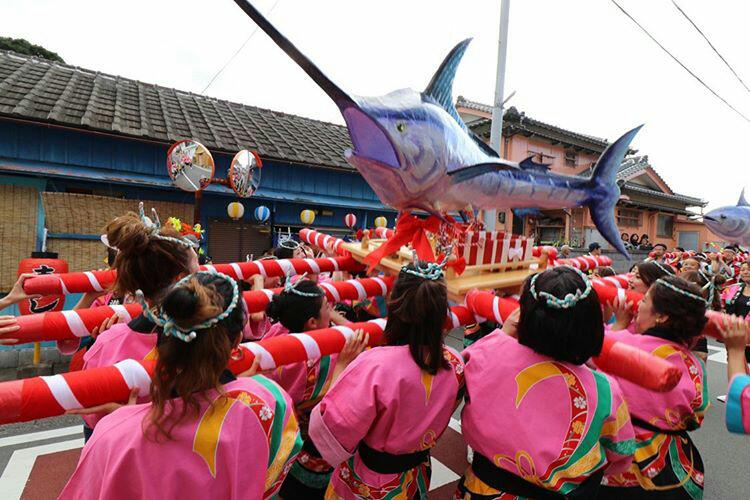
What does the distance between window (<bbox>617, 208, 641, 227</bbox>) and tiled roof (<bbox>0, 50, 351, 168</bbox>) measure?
1491 cm

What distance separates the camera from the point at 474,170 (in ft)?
7.38

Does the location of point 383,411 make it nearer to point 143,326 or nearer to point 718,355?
point 143,326

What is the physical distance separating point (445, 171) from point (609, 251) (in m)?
14.1

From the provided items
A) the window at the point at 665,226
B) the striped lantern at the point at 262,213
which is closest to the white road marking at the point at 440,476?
the striped lantern at the point at 262,213

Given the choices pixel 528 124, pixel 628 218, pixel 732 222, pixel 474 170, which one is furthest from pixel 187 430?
pixel 628 218

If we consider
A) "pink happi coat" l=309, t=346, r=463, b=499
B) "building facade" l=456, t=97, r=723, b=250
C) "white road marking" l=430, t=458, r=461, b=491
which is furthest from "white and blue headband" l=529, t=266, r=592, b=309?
"building facade" l=456, t=97, r=723, b=250

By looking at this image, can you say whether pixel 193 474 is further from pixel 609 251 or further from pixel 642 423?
pixel 609 251

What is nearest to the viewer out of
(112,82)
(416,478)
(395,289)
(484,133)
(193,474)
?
(193,474)

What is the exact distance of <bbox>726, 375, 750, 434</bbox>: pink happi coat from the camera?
1.38 metres

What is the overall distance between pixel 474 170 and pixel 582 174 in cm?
1905

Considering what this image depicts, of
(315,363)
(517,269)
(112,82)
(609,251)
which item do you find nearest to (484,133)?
(609,251)

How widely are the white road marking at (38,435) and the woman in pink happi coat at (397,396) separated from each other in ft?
12.0

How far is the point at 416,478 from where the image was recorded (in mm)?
1859

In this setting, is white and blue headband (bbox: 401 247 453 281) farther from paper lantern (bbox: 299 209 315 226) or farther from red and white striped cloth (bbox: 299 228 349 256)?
paper lantern (bbox: 299 209 315 226)
